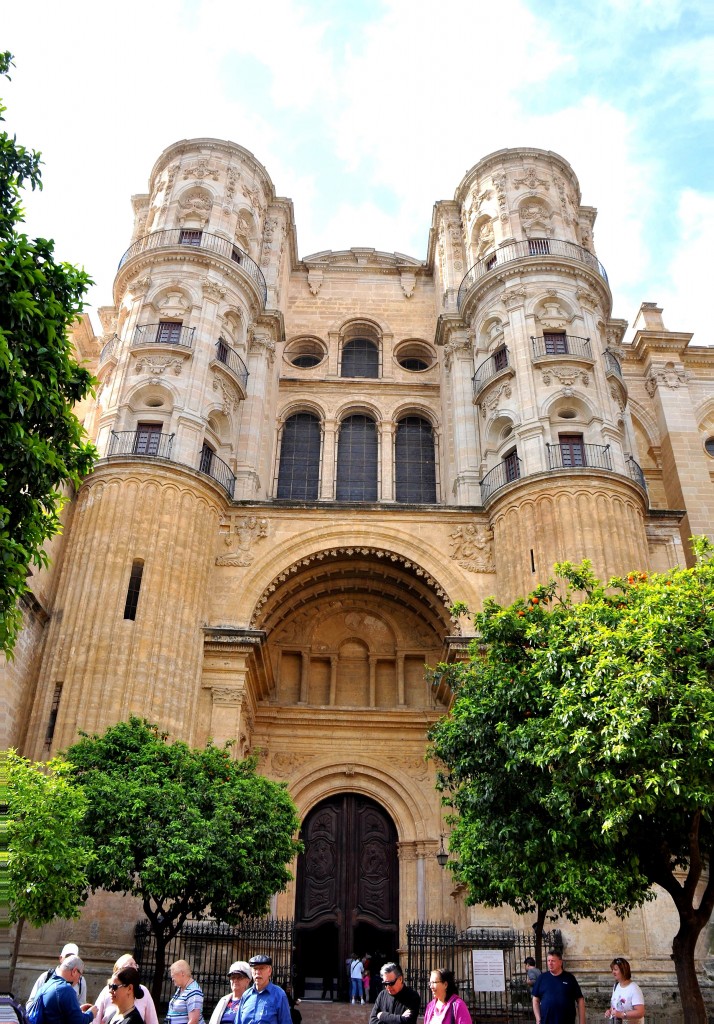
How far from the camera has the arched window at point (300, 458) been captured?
85.8ft

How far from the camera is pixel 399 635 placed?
24.1m

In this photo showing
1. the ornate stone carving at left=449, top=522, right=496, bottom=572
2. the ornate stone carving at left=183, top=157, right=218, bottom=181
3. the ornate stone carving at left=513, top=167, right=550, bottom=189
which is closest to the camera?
the ornate stone carving at left=449, top=522, right=496, bottom=572

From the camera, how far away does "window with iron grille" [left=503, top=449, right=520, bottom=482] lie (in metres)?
22.7

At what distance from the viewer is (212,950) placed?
17219mm

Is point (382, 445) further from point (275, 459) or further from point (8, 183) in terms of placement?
point (8, 183)

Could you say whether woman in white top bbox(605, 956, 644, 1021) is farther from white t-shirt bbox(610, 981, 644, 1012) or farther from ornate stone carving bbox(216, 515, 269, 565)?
ornate stone carving bbox(216, 515, 269, 565)

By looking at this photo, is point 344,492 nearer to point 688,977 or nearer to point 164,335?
point 164,335

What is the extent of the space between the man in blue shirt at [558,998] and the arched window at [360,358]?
21.8 metres

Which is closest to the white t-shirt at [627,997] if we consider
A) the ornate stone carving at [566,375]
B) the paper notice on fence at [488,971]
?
the paper notice on fence at [488,971]

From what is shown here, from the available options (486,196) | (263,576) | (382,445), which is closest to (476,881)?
(263,576)

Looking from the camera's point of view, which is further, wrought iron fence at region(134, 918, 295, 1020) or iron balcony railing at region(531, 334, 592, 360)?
iron balcony railing at region(531, 334, 592, 360)

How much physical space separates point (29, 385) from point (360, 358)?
65.3ft

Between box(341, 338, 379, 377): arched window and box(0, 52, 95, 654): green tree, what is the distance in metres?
18.0

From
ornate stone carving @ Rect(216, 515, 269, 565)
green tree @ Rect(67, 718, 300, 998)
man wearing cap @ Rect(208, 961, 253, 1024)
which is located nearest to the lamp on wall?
green tree @ Rect(67, 718, 300, 998)
